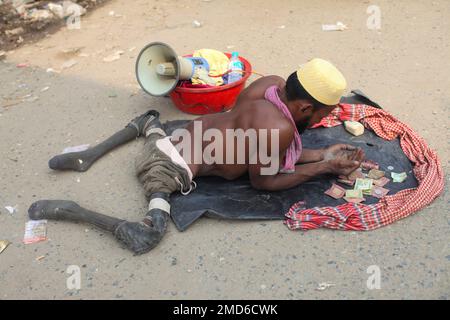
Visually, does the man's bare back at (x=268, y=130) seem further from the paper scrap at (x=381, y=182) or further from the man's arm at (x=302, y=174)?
the paper scrap at (x=381, y=182)

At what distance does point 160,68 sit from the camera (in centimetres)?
351

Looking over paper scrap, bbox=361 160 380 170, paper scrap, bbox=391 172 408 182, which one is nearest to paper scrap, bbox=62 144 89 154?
paper scrap, bbox=361 160 380 170

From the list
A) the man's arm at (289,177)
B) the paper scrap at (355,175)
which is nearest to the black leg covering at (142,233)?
the man's arm at (289,177)

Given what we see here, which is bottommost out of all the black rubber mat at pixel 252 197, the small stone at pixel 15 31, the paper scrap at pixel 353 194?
the small stone at pixel 15 31

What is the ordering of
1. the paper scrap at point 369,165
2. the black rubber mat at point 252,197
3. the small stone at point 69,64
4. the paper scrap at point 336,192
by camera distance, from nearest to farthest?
1. the black rubber mat at point 252,197
2. the paper scrap at point 336,192
3. the paper scrap at point 369,165
4. the small stone at point 69,64

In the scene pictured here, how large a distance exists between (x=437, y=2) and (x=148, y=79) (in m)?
3.81

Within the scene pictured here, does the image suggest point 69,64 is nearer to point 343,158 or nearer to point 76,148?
point 76,148

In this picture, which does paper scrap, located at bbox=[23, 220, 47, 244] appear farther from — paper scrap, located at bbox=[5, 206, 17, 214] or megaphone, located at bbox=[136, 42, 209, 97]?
megaphone, located at bbox=[136, 42, 209, 97]

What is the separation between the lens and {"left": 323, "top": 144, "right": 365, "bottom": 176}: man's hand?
286 cm

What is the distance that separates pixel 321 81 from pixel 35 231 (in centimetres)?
188

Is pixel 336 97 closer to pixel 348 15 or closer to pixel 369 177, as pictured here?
pixel 369 177

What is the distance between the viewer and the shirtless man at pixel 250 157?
2508mm

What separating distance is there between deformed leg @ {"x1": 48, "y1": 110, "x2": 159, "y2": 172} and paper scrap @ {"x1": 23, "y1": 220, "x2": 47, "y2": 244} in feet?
1.60
